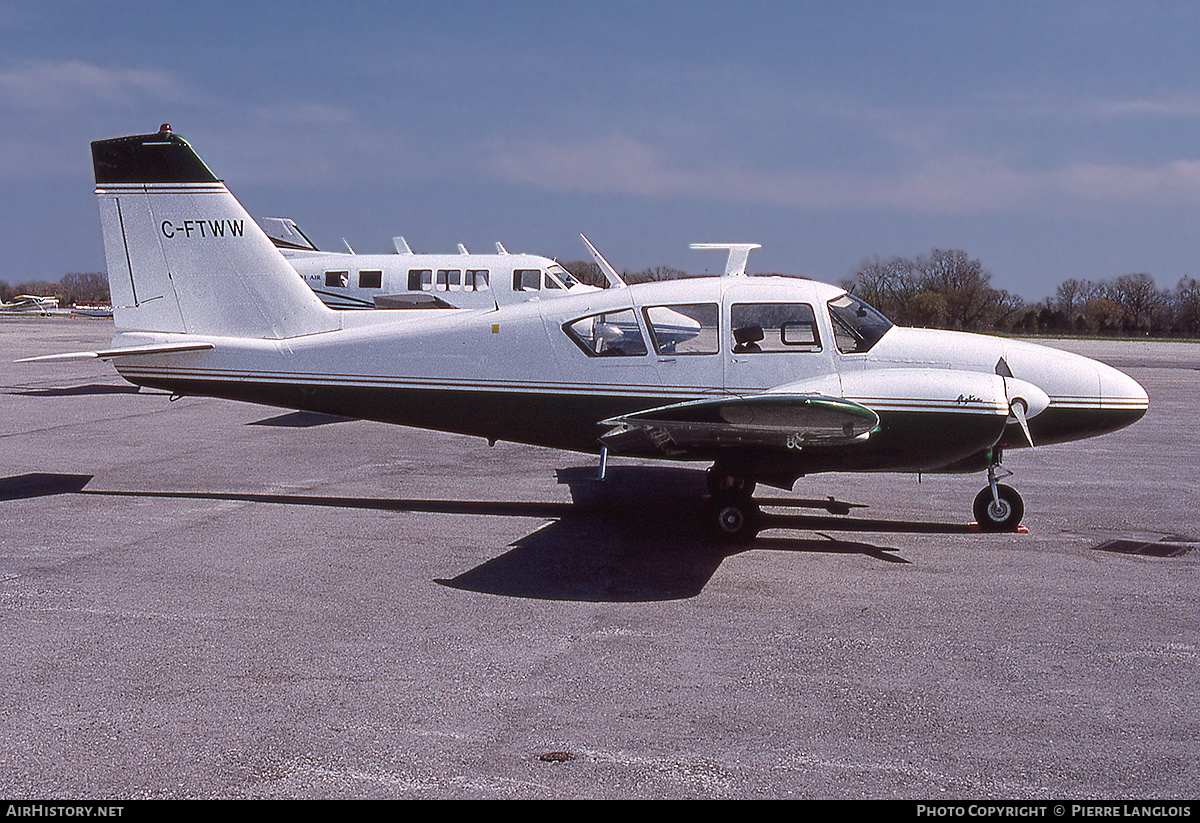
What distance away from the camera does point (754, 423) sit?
23.6 feet

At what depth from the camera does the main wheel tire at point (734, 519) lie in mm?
8323

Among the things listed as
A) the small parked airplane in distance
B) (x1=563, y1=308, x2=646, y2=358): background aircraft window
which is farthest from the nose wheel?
the small parked airplane in distance

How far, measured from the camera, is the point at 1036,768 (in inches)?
165

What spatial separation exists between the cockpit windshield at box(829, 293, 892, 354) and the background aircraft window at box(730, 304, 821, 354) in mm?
207

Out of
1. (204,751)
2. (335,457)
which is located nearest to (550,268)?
(335,457)

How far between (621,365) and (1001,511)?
12.7 feet

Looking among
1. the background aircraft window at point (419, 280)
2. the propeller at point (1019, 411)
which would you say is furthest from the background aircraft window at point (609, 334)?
the background aircraft window at point (419, 280)

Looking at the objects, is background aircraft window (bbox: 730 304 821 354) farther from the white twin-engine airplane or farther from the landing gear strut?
the landing gear strut

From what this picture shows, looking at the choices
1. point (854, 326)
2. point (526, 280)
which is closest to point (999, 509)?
point (854, 326)

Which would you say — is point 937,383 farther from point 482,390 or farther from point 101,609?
point 101,609

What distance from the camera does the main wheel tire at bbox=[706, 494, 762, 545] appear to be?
8323mm

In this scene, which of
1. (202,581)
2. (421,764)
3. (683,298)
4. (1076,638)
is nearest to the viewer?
(421,764)

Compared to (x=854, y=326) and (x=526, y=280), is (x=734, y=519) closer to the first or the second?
(x=854, y=326)

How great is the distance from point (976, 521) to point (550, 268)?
1309 centimetres
